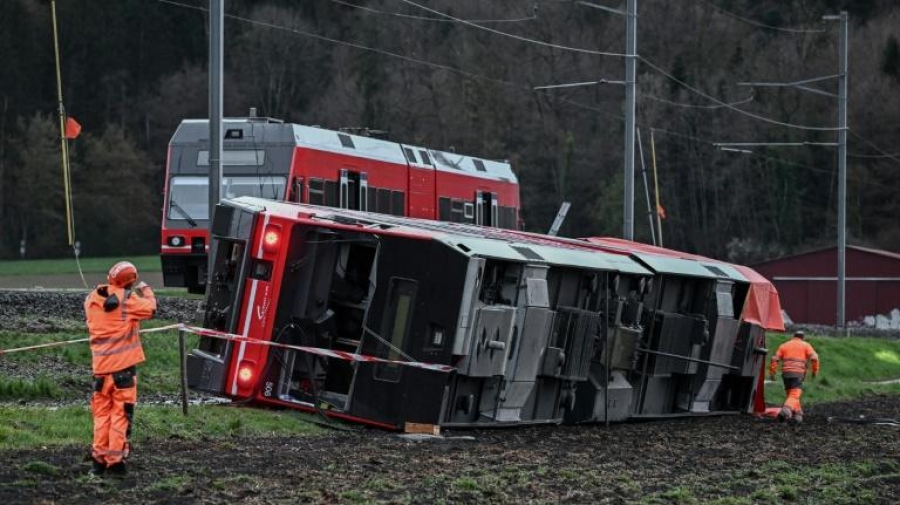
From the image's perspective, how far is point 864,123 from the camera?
3125 inches

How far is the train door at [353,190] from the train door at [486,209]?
5741 mm

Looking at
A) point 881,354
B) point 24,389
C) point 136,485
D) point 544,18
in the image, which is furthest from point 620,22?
point 136,485

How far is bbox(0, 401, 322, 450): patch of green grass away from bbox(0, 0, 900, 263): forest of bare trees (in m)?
60.2

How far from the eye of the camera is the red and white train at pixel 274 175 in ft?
103

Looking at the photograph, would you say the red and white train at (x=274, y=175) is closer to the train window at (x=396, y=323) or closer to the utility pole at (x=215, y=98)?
the utility pole at (x=215, y=98)

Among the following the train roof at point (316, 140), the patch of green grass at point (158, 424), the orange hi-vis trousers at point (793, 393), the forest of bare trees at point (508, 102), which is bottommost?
the patch of green grass at point (158, 424)

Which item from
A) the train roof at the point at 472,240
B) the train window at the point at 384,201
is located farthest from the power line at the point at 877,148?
the train roof at the point at 472,240

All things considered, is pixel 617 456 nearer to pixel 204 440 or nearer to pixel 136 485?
pixel 204 440

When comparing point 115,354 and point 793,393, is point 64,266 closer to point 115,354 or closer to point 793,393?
point 793,393

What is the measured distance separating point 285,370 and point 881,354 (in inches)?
1188

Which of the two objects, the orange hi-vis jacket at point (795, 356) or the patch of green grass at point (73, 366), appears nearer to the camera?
the patch of green grass at point (73, 366)

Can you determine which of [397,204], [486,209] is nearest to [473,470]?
[397,204]

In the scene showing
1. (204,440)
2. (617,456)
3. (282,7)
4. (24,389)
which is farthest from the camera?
(282,7)

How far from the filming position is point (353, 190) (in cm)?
3294
